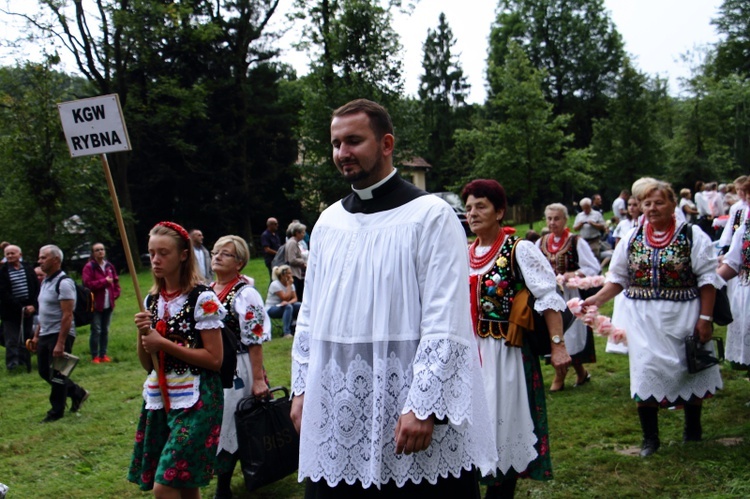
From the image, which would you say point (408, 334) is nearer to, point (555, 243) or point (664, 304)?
point (664, 304)

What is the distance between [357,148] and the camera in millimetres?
2887

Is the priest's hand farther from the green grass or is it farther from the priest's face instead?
the green grass

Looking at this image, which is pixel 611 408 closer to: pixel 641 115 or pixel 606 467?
pixel 606 467

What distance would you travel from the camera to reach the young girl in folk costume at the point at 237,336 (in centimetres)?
529

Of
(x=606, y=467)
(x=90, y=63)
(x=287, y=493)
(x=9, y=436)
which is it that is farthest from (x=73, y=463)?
(x=90, y=63)

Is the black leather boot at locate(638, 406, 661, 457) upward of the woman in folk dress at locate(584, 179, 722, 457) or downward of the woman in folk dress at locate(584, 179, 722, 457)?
downward

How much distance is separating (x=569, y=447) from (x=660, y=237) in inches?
75.5

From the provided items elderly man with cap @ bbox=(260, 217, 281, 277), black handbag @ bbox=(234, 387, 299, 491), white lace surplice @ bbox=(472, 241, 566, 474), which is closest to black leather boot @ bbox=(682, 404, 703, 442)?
white lace surplice @ bbox=(472, 241, 566, 474)

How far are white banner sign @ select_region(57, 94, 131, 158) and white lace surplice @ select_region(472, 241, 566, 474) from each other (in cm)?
267

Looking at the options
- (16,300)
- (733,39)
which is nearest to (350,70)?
(16,300)

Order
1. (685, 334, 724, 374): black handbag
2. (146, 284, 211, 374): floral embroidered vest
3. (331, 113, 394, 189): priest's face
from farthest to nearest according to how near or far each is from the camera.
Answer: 1. (685, 334, 724, 374): black handbag
2. (146, 284, 211, 374): floral embroidered vest
3. (331, 113, 394, 189): priest's face

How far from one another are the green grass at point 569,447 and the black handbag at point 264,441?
513mm

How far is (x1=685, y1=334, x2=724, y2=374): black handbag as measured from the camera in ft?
17.0

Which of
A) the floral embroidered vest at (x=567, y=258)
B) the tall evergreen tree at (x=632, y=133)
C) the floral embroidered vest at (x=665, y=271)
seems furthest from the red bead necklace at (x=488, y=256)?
the tall evergreen tree at (x=632, y=133)
